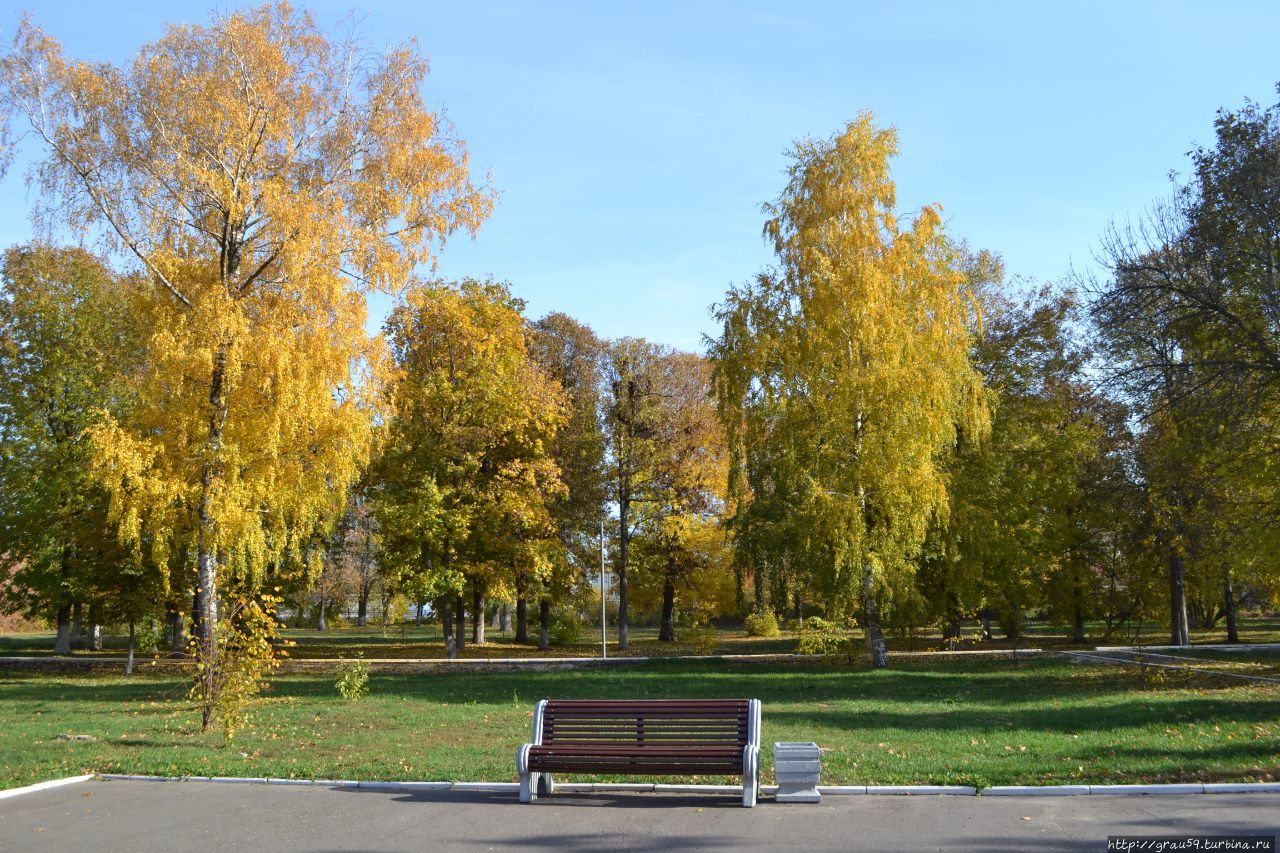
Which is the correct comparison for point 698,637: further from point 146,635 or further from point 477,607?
point 146,635

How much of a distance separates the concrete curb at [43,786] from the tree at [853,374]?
18186 mm

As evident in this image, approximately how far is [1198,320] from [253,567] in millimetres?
18021

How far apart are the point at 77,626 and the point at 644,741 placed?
39984 millimetres

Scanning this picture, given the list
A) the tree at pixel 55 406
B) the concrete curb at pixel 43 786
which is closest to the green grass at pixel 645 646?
the tree at pixel 55 406

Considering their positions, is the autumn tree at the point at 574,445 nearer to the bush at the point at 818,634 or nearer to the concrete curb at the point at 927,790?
the bush at the point at 818,634

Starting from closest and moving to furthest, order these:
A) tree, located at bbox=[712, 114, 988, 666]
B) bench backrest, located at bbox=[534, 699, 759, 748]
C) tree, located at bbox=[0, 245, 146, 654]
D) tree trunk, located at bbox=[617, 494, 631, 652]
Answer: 1. bench backrest, located at bbox=[534, 699, 759, 748]
2. tree, located at bbox=[712, 114, 988, 666]
3. tree, located at bbox=[0, 245, 146, 654]
4. tree trunk, located at bbox=[617, 494, 631, 652]

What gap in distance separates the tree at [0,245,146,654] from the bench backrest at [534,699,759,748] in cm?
2526

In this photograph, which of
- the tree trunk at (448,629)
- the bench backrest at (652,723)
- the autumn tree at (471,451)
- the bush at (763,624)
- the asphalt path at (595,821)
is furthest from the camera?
the bush at (763,624)

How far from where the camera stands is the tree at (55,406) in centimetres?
3045

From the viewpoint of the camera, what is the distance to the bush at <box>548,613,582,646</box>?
40.3 meters

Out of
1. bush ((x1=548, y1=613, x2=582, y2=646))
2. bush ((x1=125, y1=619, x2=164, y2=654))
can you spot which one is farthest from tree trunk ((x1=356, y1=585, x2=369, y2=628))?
bush ((x1=125, y1=619, x2=164, y2=654))

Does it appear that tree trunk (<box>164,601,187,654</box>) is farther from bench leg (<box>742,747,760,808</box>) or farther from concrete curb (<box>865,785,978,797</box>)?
concrete curb (<box>865,785,978,797</box>)

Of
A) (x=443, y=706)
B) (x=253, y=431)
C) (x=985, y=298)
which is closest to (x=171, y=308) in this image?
(x=253, y=431)

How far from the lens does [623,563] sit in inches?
1529
